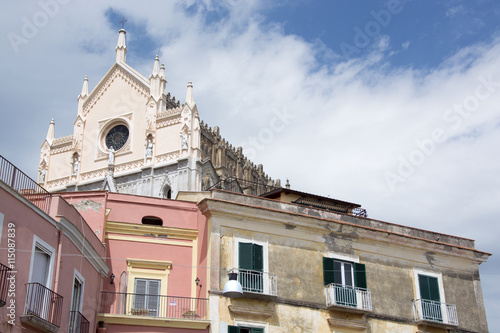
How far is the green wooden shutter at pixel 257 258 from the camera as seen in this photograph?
23.9 meters

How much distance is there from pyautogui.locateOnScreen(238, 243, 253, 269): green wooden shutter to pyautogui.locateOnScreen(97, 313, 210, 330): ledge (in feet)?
7.96

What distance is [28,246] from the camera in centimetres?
1708

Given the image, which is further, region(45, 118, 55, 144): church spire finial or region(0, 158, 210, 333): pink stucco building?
region(45, 118, 55, 144): church spire finial

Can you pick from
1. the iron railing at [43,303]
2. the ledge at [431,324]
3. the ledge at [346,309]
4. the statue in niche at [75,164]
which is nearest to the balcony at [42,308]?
the iron railing at [43,303]

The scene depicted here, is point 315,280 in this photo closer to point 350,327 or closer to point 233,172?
point 350,327

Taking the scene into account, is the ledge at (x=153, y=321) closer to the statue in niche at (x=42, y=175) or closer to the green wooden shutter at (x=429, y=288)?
the green wooden shutter at (x=429, y=288)

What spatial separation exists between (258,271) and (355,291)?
3.89 m

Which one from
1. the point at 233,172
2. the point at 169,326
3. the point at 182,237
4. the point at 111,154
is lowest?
the point at 169,326

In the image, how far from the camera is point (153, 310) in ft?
74.9

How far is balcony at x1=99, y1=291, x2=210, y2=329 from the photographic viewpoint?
2202cm

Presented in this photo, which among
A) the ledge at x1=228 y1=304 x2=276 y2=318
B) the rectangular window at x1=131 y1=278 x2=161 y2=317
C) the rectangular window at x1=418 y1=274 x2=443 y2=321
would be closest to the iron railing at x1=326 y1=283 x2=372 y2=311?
the ledge at x1=228 y1=304 x2=276 y2=318

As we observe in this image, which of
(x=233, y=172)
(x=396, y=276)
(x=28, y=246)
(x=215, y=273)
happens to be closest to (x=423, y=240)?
(x=396, y=276)

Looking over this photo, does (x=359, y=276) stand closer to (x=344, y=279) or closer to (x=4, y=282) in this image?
(x=344, y=279)

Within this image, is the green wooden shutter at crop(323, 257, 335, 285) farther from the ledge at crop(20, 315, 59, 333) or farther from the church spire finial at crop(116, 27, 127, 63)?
the church spire finial at crop(116, 27, 127, 63)
